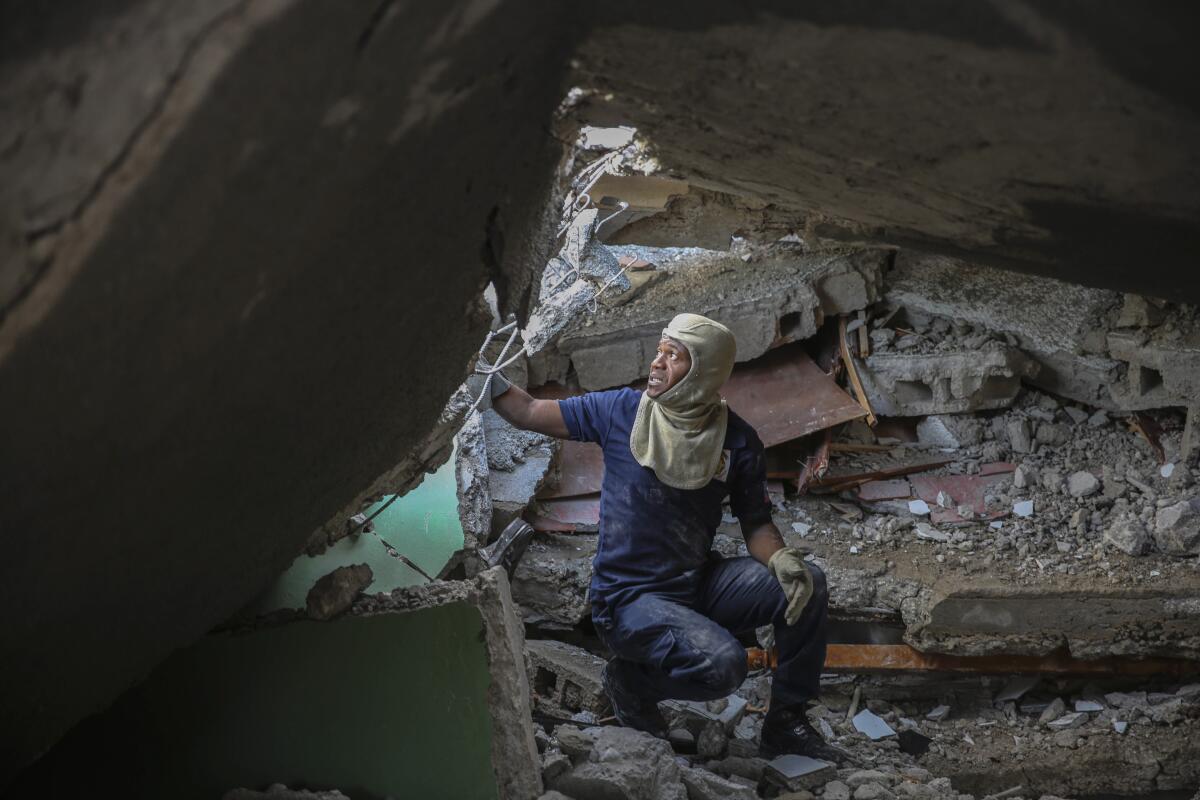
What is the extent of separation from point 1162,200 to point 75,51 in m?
1.60

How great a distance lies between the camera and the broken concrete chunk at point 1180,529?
4797 millimetres

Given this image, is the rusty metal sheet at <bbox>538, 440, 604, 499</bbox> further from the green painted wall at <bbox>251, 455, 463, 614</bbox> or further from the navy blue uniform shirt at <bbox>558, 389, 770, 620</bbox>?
the navy blue uniform shirt at <bbox>558, 389, 770, 620</bbox>

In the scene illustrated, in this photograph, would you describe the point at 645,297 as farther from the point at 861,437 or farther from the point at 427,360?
the point at 427,360

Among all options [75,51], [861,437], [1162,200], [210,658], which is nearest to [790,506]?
[861,437]

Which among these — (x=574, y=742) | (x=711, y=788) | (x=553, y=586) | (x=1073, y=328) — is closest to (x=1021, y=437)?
(x=1073, y=328)

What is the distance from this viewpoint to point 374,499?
311 cm

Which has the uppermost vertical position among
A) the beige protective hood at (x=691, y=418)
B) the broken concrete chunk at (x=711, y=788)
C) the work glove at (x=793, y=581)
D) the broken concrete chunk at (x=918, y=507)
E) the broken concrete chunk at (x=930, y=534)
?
the beige protective hood at (x=691, y=418)

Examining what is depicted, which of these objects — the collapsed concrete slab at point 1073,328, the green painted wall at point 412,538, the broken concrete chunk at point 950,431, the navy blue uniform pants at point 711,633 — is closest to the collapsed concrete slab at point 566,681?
the navy blue uniform pants at point 711,633

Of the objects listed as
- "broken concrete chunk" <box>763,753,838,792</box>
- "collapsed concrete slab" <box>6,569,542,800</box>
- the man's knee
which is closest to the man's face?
the man's knee

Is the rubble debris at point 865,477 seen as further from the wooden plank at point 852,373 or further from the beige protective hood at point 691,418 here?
the beige protective hood at point 691,418

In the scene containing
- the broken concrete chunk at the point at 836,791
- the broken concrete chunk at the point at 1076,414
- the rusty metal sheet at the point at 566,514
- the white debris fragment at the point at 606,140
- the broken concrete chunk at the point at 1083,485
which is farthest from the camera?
the broken concrete chunk at the point at 1076,414

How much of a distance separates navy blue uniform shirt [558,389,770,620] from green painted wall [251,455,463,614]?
0.76 meters

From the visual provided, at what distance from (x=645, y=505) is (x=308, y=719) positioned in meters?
→ 1.40

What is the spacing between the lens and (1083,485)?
17.3ft
